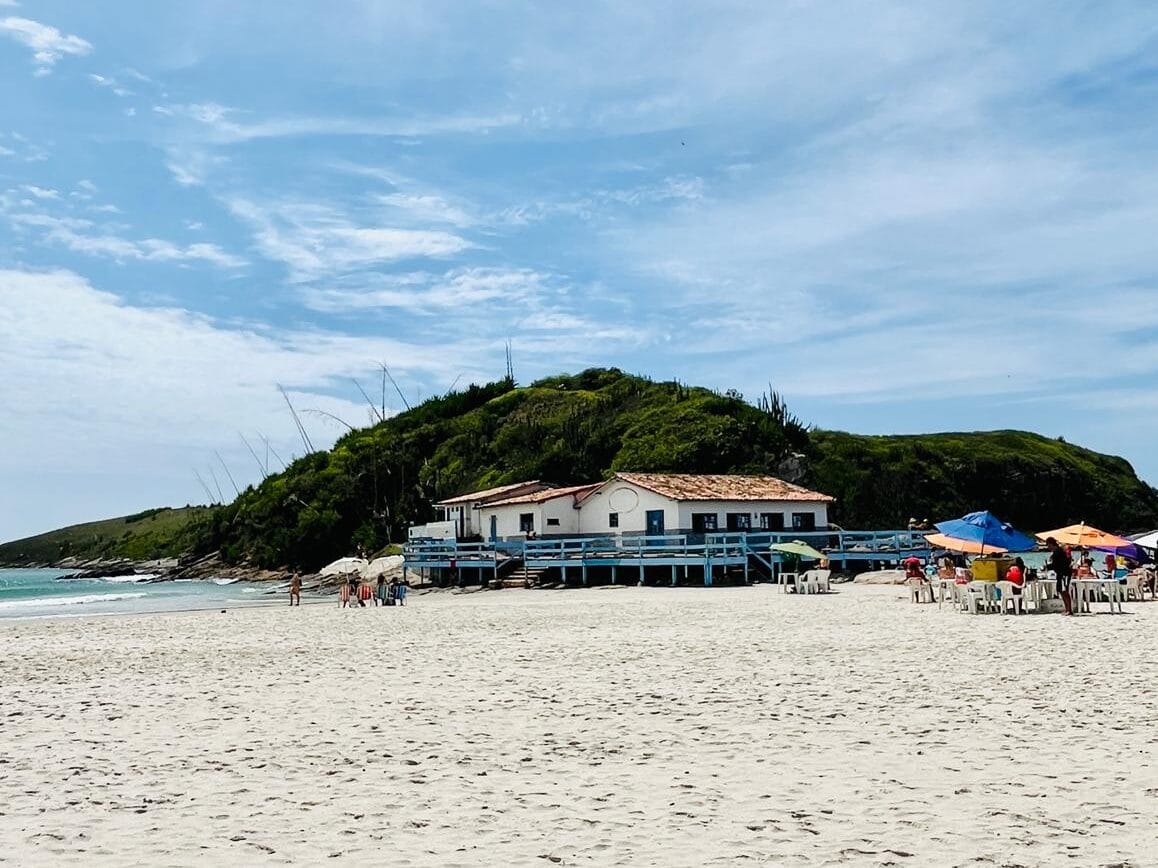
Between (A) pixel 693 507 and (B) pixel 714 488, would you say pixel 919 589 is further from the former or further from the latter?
(B) pixel 714 488

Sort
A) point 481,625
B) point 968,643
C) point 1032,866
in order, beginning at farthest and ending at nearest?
1. point 481,625
2. point 968,643
3. point 1032,866

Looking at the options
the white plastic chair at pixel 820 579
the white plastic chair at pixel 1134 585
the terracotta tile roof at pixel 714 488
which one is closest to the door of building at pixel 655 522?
the terracotta tile roof at pixel 714 488

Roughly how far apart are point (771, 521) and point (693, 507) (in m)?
4.17

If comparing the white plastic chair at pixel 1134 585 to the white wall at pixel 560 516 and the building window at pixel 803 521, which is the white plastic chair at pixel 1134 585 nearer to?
the building window at pixel 803 521

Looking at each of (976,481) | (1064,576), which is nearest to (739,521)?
(1064,576)

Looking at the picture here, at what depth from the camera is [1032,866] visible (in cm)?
561

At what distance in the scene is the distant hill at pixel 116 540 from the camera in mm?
125500

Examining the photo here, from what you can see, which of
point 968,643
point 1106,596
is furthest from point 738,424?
point 968,643

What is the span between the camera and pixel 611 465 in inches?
3061

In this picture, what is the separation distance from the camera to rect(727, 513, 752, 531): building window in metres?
45.2

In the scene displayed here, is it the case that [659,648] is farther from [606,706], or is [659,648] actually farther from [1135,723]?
[1135,723]

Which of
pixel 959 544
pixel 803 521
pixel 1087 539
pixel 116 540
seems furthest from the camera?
pixel 116 540

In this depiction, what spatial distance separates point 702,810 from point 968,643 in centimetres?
1047

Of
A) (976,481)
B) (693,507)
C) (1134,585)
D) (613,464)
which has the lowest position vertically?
(1134,585)
